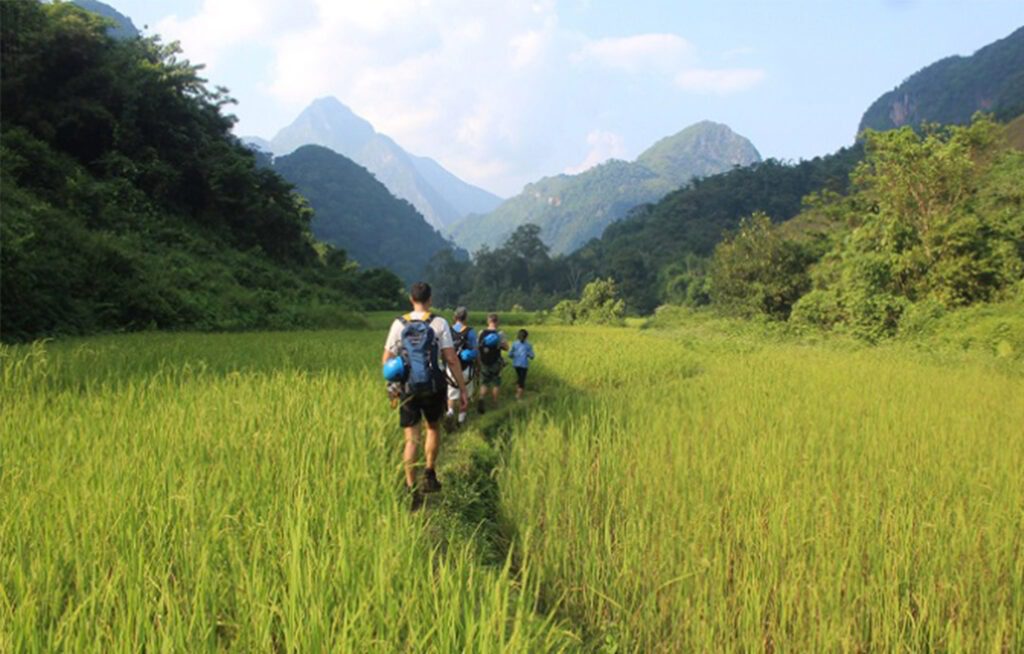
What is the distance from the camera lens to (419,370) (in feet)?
13.5

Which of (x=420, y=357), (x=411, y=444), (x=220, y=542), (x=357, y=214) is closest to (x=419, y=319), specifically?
(x=420, y=357)

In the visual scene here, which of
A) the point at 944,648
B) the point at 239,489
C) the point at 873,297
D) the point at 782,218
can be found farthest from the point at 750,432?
the point at 782,218

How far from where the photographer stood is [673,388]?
8008 millimetres

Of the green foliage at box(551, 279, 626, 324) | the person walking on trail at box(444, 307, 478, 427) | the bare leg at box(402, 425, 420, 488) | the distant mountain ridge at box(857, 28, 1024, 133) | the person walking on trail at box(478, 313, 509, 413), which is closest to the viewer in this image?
the bare leg at box(402, 425, 420, 488)

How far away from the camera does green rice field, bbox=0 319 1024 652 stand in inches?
75.5

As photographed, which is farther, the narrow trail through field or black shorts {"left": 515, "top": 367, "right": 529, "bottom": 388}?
black shorts {"left": 515, "top": 367, "right": 529, "bottom": 388}

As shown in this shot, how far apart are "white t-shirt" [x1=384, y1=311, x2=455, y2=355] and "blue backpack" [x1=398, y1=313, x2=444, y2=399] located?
0.06 metres

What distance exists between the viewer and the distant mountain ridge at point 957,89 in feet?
366

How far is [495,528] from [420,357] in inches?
54.9

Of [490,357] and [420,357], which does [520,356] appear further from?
[420,357]

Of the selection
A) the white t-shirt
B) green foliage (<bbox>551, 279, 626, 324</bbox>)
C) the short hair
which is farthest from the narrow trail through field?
green foliage (<bbox>551, 279, 626, 324</bbox>)

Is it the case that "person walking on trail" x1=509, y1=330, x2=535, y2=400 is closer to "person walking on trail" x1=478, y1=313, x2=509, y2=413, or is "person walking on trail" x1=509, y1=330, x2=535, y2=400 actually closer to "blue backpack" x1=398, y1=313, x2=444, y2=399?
"person walking on trail" x1=478, y1=313, x2=509, y2=413

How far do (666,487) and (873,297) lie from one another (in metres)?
17.6

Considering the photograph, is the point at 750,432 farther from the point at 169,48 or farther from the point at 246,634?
the point at 169,48
